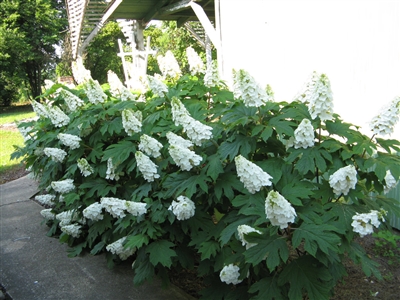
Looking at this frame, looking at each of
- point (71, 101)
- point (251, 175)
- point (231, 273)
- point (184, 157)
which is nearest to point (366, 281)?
point (231, 273)

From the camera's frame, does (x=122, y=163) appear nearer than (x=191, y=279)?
Yes

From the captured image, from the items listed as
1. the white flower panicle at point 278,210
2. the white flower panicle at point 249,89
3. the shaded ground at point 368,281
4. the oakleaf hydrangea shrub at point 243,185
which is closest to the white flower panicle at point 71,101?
the oakleaf hydrangea shrub at point 243,185

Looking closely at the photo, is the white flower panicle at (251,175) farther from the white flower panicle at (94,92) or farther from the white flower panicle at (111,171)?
the white flower panicle at (94,92)

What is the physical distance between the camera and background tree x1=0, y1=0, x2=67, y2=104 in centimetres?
2678

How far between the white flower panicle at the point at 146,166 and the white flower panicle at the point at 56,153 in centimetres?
124

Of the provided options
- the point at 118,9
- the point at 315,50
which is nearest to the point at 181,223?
the point at 315,50

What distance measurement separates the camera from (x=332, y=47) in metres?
4.77

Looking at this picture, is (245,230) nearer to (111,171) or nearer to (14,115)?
(111,171)

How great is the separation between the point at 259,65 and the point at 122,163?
11.9ft

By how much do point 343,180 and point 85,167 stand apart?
216 centimetres

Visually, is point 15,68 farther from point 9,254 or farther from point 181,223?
point 181,223

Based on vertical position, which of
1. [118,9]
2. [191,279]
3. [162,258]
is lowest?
[191,279]

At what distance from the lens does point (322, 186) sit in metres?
2.17

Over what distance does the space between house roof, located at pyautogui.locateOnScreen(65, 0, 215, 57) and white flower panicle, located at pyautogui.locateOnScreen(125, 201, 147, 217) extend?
23.1 ft
